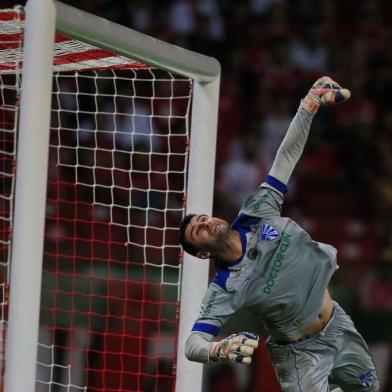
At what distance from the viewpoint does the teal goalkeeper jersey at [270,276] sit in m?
5.05

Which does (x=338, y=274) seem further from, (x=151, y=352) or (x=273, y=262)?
(x=273, y=262)

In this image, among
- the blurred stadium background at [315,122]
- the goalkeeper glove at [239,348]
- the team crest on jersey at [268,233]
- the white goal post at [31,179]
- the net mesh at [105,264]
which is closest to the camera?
the goalkeeper glove at [239,348]

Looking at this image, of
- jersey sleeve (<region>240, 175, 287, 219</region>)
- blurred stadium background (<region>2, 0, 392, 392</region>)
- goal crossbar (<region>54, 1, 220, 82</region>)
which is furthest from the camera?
blurred stadium background (<region>2, 0, 392, 392</region>)

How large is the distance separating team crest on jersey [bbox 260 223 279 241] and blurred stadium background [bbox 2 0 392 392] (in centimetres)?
380

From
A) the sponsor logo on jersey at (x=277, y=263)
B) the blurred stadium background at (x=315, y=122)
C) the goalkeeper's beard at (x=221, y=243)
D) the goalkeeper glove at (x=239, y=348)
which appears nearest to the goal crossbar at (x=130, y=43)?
the goalkeeper's beard at (x=221, y=243)

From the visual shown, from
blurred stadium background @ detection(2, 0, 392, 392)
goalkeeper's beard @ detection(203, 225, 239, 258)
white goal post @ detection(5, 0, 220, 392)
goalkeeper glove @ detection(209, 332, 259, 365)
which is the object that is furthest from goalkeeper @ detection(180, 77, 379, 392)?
blurred stadium background @ detection(2, 0, 392, 392)

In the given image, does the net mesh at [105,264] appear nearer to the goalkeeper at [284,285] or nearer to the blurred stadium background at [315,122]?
the blurred stadium background at [315,122]

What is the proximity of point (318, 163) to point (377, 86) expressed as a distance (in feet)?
5.22

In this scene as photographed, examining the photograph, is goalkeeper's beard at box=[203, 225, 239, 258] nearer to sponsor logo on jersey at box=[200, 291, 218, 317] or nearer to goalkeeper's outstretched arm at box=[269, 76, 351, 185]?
sponsor logo on jersey at box=[200, 291, 218, 317]

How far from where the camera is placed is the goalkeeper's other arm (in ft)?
14.4

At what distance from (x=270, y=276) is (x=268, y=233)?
0.69ft

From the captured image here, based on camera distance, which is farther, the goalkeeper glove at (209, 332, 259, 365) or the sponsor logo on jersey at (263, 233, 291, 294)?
the sponsor logo on jersey at (263, 233, 291, 294)

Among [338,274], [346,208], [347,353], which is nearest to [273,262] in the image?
[347,353]

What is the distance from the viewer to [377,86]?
480 inches
